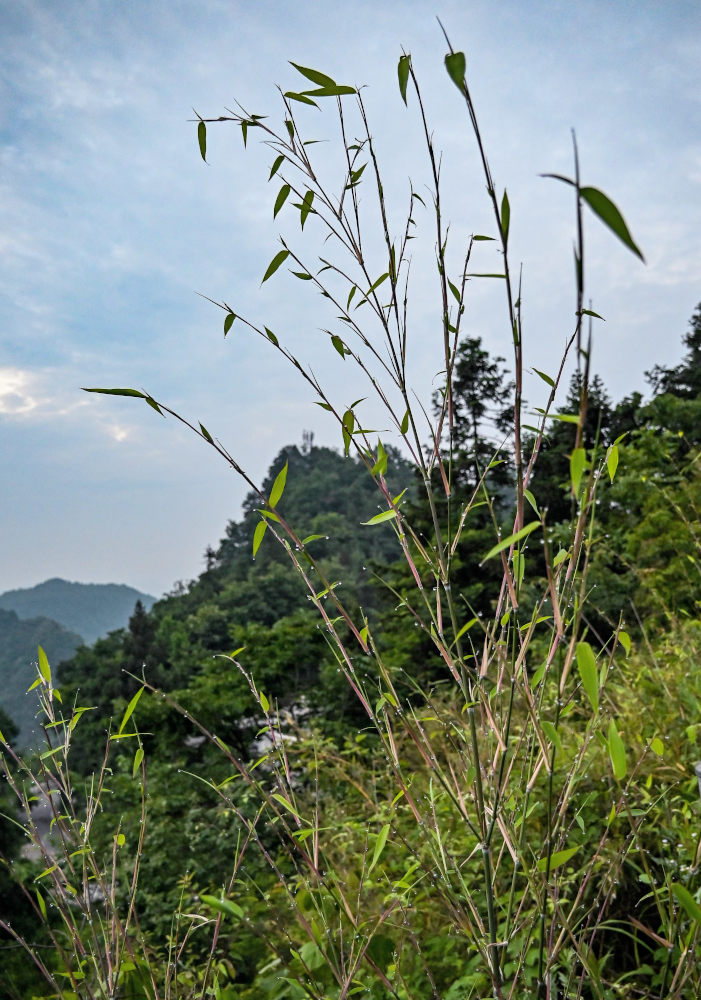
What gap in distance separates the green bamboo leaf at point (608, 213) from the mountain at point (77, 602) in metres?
90.3

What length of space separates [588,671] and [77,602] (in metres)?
100

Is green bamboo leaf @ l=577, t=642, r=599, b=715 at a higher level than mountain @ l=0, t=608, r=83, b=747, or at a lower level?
higher

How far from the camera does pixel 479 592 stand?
35.1 ft

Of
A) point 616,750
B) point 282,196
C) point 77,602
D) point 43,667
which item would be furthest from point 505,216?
point 77,602

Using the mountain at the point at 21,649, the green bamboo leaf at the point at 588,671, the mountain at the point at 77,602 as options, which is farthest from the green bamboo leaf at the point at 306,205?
the mountain at the point at 77,602

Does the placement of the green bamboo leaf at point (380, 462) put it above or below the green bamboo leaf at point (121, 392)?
below

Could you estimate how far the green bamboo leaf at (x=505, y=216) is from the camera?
0.62 metres

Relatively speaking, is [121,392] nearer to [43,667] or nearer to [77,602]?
[43,667]

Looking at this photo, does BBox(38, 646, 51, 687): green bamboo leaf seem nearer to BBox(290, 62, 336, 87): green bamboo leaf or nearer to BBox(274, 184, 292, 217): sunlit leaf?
BBox(274, 184, 292, 217): sunlit leaf

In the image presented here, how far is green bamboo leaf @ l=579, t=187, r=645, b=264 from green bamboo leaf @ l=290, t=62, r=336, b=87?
55cm

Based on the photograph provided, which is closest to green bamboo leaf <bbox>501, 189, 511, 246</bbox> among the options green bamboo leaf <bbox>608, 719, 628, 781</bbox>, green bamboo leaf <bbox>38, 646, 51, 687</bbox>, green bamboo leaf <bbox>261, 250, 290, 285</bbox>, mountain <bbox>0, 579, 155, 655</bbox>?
green bamboo leaf <bbox>261, 250, 290, 285</bbox>

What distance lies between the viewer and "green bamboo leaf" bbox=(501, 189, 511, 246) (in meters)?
0.62

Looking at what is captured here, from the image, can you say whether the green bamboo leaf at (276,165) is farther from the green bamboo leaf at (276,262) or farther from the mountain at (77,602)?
the mountain at (77,602)

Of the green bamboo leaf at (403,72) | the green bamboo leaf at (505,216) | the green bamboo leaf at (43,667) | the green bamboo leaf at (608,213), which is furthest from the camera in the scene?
the green bamboo leaf at (43,667)
